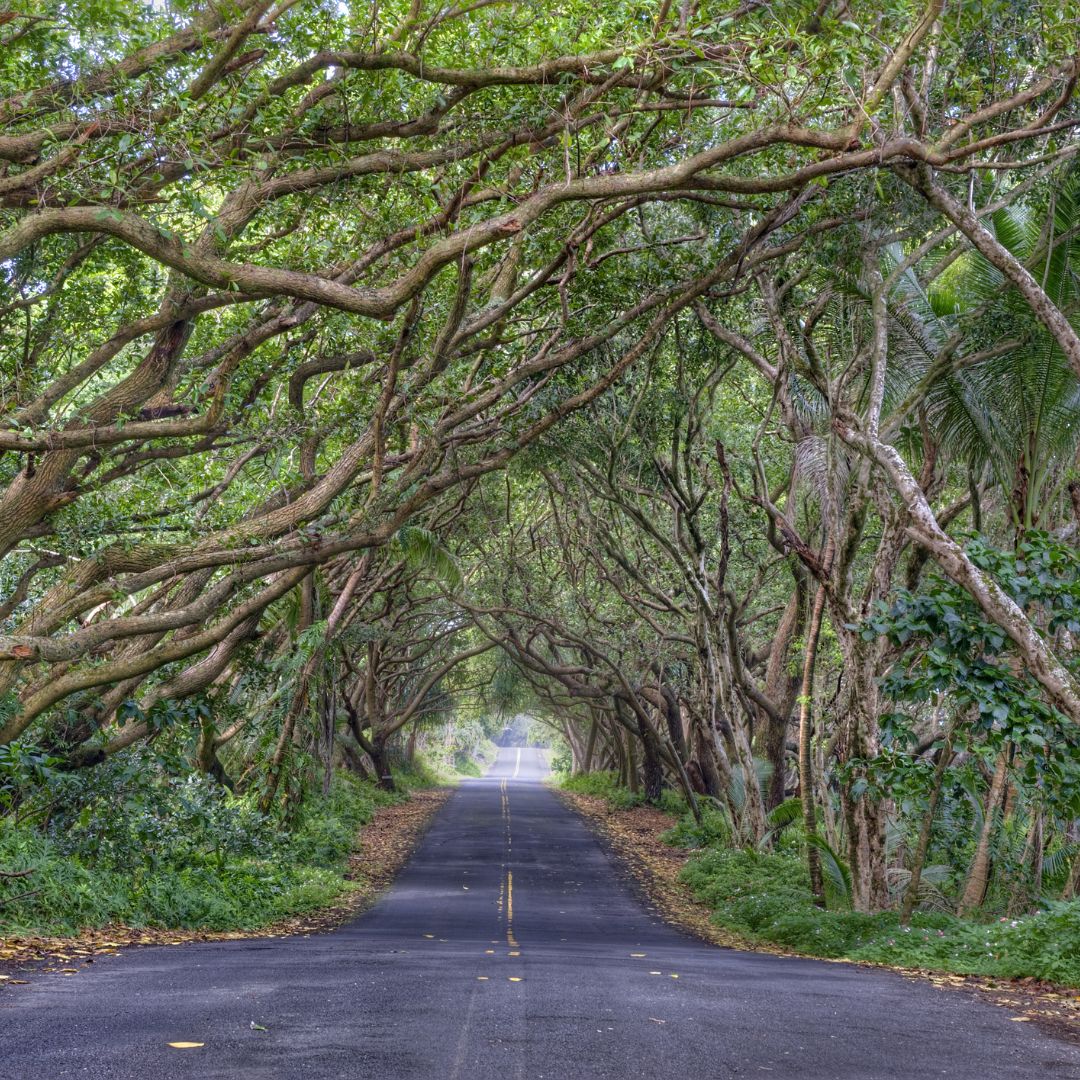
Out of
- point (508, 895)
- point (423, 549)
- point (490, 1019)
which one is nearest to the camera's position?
point (490, 1019)

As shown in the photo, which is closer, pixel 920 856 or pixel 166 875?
pixel 920 856

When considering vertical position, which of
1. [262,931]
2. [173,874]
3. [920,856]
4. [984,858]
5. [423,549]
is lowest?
[262,931]

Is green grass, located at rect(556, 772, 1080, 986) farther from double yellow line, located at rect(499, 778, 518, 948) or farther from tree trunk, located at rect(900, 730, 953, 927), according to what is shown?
double yellow line, located at rect(499, 778, 518, 948)

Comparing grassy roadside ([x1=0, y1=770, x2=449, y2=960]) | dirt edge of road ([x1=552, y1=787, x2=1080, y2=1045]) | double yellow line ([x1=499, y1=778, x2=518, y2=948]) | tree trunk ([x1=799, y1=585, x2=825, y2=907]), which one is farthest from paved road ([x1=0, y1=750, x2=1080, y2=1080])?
tree trunk ([x1=799, y1=585, x2=825, y2=907])

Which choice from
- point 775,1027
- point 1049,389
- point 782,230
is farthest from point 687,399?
point 775,1027

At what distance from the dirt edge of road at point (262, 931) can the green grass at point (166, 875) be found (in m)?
0.19

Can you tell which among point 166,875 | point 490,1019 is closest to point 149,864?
point 166,875

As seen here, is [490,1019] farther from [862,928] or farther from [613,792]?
[613,792]

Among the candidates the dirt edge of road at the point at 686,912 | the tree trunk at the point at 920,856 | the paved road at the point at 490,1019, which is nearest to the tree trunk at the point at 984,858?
the tree trunk at the point at 920,856

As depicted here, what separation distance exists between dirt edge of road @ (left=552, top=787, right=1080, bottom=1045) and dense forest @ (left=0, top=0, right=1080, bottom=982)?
61cm

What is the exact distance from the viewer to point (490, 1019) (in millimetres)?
5934

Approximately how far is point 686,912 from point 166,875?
6847 mm

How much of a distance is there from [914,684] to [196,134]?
7.01 meters

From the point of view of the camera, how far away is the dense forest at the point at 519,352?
8.35 m
